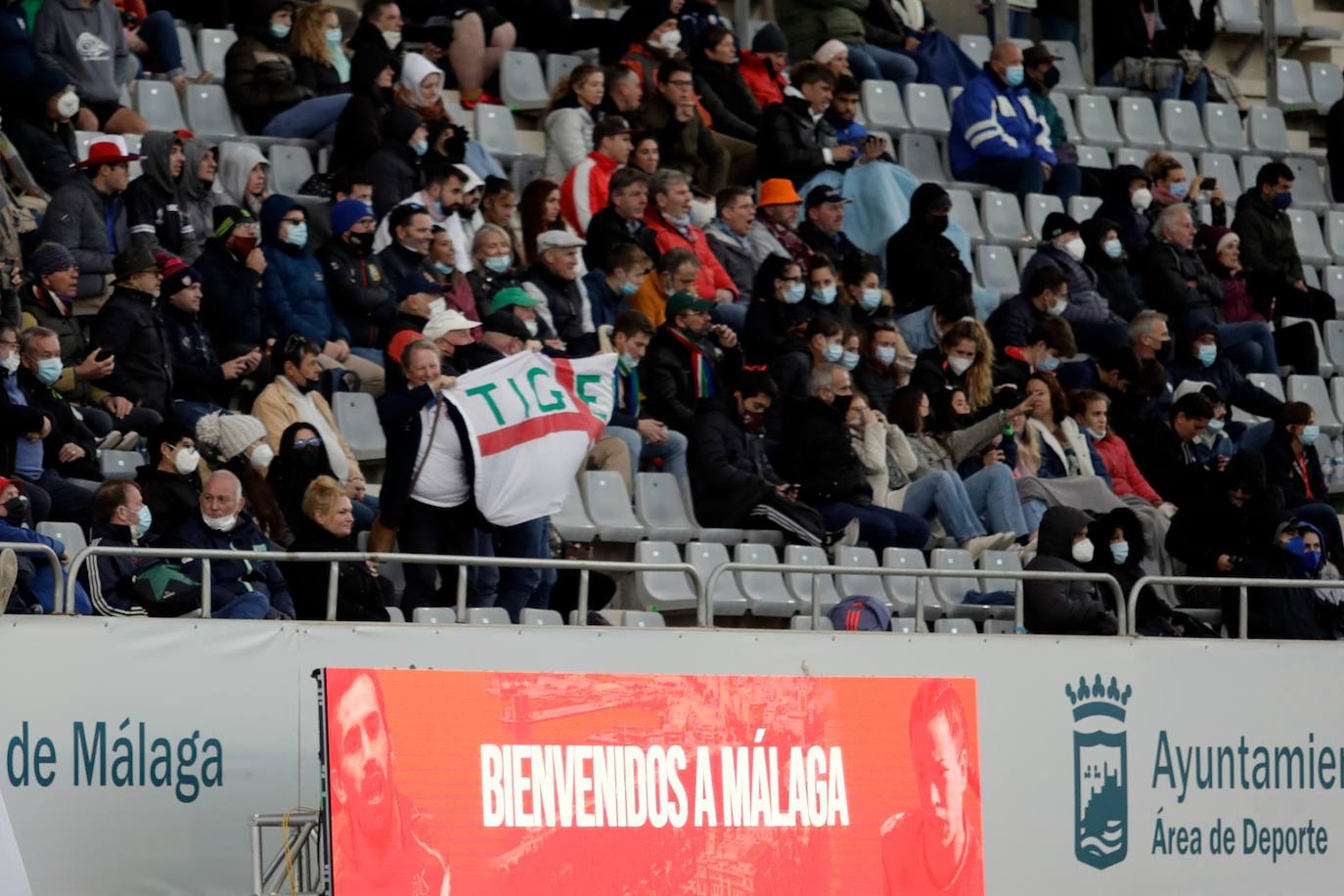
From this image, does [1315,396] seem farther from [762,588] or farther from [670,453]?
[762,588]

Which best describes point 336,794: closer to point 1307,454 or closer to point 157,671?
point 157,671

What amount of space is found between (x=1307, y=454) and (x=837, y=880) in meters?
7.64

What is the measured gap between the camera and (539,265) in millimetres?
14617

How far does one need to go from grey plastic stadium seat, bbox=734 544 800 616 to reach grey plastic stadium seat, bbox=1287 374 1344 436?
19.9ft

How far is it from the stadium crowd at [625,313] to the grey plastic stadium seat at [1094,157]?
18.1 inches

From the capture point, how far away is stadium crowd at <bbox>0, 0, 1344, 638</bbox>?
1184 centimetres

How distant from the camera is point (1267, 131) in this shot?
70.4 ft

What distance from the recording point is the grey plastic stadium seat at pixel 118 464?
12.1 meters

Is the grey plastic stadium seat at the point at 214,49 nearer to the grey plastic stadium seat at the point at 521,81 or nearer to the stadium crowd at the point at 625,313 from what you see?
the stadium crowd at the point at 625,313

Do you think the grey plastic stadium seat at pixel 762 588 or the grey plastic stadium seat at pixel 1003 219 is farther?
the grey plastic stadium seat at pixel 1003 219

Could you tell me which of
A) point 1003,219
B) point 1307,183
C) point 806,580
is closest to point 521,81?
point 1003,219

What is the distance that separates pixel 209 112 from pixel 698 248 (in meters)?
3.05

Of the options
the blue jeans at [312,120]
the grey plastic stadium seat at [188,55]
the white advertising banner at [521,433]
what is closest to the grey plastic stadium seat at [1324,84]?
the blue jeans at [312,120]

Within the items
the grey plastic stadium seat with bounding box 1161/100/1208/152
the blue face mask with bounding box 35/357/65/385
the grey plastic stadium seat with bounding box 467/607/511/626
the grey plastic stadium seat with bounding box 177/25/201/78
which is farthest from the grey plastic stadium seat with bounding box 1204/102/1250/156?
the blue face mask with bounding box 35/357/65/385
